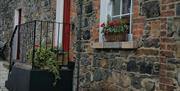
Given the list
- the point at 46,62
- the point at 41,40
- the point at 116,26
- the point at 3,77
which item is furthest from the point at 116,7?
the point at 3,77

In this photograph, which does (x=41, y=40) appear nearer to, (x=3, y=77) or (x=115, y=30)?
(x=3, y=77)

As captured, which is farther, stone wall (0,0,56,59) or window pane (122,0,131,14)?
stone wall (0,0,56,59)

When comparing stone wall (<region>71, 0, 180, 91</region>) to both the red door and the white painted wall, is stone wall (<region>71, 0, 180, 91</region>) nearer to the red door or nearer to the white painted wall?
the red door

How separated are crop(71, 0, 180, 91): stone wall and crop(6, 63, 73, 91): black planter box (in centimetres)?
69

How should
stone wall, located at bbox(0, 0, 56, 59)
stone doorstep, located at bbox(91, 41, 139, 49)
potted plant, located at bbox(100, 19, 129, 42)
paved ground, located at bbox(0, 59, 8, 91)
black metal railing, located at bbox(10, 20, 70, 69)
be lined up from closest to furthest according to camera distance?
stone doorstep, located at bbox(91, 41, 139, 49)
potted plant, located at bbox(100, 19, 129, 42)
black metal railing, located at bbox(10, 20, 70, 69)
paved ground, located at bbox(0, 59, 8, 91)
stone wall, located at bbox(0, 0, 56, 59)

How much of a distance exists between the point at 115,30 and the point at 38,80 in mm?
2171

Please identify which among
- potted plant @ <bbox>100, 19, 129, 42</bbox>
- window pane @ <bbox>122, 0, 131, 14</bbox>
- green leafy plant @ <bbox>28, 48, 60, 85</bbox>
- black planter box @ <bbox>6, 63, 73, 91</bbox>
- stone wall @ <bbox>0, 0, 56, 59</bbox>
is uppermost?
stone wall @ <bbox>0, 0, 56, 59</bbox>

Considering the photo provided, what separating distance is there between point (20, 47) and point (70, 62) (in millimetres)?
2408

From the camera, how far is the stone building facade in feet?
16.2

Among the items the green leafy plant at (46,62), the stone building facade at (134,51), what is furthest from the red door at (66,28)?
the green leafy plant at (46,62)

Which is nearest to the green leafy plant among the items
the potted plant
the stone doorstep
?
the stone doorstep

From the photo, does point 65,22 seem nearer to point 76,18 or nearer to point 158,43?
point 76,18

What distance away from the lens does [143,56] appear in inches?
219

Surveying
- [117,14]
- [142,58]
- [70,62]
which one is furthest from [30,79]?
[142,58]
